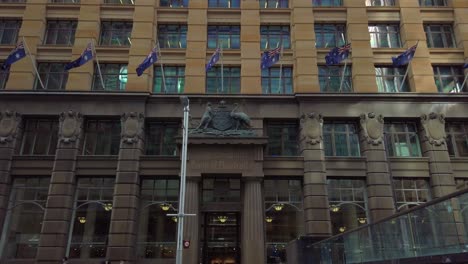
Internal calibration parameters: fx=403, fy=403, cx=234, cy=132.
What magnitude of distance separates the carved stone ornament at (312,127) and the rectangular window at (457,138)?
920 centimetres

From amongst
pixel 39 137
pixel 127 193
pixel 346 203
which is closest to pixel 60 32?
pixel 39 137

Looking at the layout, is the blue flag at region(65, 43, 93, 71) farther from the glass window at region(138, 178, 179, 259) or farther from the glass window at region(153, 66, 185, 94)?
the glass window at region(138, 178, 179, 259)

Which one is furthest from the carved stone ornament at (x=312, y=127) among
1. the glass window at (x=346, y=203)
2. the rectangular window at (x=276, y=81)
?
the glass window at (x=346, y=203)

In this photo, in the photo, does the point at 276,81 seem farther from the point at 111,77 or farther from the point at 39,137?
the point at 39,137

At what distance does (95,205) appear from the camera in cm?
2648

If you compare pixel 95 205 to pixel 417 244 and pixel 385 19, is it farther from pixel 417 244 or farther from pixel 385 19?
pixel 385 19

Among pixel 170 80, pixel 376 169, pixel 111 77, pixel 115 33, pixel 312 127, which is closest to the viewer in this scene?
pixel 376 169

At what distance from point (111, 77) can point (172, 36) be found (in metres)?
5.60

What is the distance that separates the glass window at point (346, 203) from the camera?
2623cm

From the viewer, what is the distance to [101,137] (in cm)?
2809

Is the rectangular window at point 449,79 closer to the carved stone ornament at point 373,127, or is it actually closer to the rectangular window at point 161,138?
the carved stone ornament at point 373,127

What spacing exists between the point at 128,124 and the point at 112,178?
3786 mm

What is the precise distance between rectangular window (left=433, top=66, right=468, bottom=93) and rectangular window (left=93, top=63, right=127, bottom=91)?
22.9 m

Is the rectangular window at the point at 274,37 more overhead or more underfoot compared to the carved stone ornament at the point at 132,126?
more overhead
